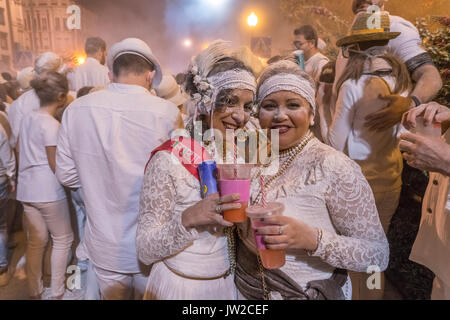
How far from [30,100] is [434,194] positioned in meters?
2.30

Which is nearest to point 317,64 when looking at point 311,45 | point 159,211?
point 311,45

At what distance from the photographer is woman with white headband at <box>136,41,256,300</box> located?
1.20m

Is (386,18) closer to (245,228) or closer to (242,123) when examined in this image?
(242,123)

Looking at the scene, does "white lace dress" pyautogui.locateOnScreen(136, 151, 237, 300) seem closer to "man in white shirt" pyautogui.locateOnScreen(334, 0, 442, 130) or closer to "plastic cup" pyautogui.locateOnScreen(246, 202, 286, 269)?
"plastic cup" pyautogui.locateOnScreen(246, 202, 286, 269)

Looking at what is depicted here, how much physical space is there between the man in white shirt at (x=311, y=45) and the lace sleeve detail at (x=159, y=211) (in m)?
0.93

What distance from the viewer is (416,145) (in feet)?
4.01

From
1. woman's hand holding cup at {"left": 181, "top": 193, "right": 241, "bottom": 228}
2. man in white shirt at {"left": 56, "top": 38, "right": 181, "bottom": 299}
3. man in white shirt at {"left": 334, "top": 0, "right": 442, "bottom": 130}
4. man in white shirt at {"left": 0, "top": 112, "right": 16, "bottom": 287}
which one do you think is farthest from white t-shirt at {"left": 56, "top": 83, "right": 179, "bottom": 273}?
man in white shirt at {"left": 334, "top": 0, "right": 442, "bottom": 130}

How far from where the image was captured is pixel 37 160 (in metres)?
1.75

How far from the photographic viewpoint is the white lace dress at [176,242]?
3.90ft

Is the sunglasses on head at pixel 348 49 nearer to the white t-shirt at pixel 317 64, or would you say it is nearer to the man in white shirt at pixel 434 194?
the white t-shirt at pixel 317 64

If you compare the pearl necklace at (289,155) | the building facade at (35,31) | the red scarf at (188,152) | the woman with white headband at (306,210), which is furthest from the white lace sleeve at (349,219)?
the building facade at (35,31)

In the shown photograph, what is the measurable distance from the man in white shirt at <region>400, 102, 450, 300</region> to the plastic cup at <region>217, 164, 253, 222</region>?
29.7 inches

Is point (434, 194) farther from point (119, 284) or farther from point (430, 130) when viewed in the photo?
point (119, 284)

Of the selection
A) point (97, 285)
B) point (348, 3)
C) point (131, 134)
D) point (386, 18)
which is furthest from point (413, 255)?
point (97, 285)
